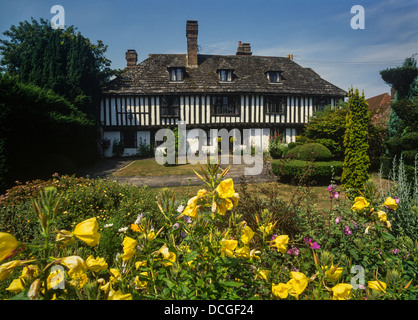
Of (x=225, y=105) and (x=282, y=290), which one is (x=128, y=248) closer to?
(x=282, y=290)

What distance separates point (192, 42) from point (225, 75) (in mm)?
3729

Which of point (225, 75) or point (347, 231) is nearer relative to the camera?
point (347, 231)

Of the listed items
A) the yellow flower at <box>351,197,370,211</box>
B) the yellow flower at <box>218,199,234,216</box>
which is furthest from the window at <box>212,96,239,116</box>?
the yellow flower at <box>218,199,234,216</box>

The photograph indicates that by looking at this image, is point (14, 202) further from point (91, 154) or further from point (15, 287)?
point (91, 154)

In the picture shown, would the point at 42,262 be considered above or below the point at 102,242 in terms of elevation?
above

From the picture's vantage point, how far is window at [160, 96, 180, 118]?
1908 cm

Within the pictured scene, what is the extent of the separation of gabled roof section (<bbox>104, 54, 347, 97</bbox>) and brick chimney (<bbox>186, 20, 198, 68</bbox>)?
0.53 meters

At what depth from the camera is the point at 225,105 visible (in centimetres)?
1956

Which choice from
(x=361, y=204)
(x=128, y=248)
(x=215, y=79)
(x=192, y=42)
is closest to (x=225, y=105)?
(x=215, y=79)
